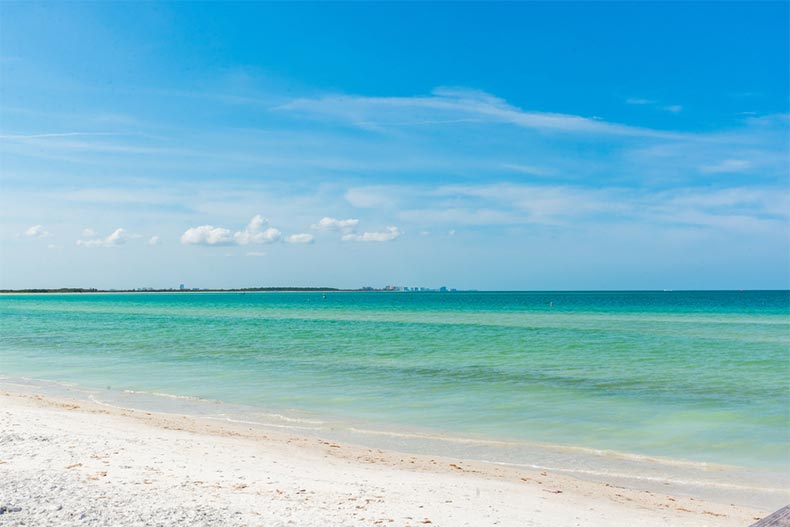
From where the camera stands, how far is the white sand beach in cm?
625

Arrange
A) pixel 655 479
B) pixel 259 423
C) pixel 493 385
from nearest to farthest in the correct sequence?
pixel 655 479
pixel 259 423
pixel 493 385

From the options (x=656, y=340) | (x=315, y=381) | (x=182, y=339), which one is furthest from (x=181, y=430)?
(x=656, y=340)

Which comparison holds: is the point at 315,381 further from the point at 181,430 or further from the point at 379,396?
the point at 181,430

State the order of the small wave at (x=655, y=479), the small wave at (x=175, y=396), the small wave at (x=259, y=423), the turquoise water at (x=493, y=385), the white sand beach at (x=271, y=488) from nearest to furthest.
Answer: the white sand beach at (x=271, y=488) < the small wave at (x=655, y=479) < the turquoise water at (x=493, y=385) < the small wave at (x=259, y=423) < the small wave at (x=175, y=396)

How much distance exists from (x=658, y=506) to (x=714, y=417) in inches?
264

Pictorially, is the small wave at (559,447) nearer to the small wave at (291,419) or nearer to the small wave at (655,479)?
the small wave at (655,479)

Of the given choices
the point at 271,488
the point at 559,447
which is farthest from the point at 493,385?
the point at 271,488

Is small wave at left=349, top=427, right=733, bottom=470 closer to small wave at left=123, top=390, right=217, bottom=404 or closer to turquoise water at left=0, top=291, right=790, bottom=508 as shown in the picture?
turquoise water at left=0, top=291, right=790, bottom=508

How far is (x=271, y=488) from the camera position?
7371mm

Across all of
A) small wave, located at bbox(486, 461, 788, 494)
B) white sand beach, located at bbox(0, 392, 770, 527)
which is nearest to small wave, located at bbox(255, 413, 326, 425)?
white sand beach, located at bbox(0, 392, 770, 527)

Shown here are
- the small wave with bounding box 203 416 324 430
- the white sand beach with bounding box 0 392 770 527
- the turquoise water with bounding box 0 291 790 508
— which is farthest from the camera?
the small wave with bounding box 203 416 324 430

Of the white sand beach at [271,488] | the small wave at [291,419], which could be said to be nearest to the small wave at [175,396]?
the small wave at [291,419]

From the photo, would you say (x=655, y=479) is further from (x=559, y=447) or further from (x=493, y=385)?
(x=493, y=385)

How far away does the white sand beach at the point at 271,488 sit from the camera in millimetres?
6246
